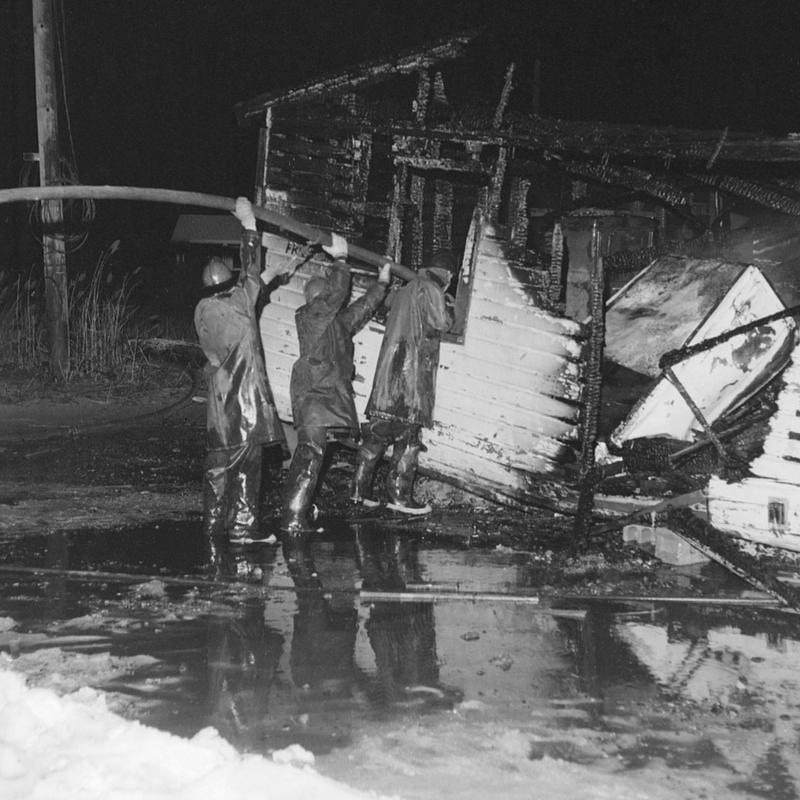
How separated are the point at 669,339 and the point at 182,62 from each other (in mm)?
29029

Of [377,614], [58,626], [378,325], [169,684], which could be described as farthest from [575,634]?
[378,325]

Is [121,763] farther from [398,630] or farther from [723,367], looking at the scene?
[723,367]

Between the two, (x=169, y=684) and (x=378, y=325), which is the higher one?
A: (x=378, y=325)

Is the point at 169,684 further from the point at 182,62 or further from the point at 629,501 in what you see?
the point at 182,62

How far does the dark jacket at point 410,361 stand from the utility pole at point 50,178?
6882 mm

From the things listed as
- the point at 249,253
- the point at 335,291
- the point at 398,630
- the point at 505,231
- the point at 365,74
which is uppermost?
the point at 365,74

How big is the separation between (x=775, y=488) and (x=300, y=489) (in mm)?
3505

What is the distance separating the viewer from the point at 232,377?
741cm

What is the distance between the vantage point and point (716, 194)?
34.5 feet

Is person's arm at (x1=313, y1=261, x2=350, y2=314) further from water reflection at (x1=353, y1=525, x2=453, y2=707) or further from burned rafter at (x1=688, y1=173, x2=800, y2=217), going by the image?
burned rafter at (x1=688, y1=173, x2=800, y2=217)

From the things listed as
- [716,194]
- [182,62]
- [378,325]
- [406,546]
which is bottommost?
[406,546]

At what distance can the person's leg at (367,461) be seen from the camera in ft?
27.9

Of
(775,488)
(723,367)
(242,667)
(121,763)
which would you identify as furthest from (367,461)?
(121,763)

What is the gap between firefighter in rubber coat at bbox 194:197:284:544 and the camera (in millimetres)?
7383
